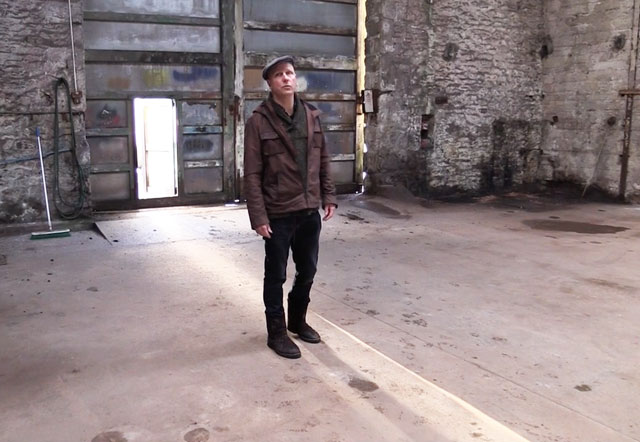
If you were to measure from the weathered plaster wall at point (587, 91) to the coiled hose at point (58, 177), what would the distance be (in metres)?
6.44

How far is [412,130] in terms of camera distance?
25.2ft

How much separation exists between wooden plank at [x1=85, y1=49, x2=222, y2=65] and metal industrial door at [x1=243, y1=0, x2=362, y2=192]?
453mm

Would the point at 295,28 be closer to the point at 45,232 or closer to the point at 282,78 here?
the point at 45,232

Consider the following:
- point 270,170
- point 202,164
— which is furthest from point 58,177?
point 270,170

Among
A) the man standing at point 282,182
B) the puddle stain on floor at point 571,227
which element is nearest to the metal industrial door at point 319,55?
the puddle stain on floor at point 571,227

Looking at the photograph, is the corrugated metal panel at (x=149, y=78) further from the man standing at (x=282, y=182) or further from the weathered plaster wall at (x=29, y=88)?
the man standing at (x=282, y=182)

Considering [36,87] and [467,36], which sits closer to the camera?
[36,87]

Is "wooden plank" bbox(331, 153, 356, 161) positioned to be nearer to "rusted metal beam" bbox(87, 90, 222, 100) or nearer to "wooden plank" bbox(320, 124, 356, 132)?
"wooden plank" bbox(320, 124, 356, 132)

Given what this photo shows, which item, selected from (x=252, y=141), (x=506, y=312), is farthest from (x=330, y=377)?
Result: (x=506, y=312)

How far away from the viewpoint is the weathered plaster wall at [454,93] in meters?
7.42

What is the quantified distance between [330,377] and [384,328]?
28.4 inches

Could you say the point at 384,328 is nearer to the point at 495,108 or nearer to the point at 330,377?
the point at 330,377

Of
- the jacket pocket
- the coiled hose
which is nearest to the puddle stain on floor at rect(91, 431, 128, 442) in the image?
the jacket pocket

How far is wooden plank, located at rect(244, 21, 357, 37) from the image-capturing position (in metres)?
6.79
